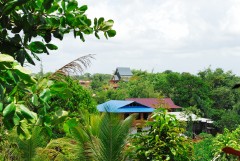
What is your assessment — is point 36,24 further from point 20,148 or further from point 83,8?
point 20,148

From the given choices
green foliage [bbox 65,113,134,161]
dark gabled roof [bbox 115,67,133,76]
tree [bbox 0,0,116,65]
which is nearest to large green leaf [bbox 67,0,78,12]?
tree [bbox 0,0,116,65]

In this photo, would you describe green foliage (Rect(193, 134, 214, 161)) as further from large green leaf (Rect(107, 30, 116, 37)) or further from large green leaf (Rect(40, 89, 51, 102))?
large green leaf (Rect(40, 89, 51, 102))

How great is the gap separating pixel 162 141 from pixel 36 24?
3.37 metres

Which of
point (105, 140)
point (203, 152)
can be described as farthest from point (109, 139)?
point (203, 152)

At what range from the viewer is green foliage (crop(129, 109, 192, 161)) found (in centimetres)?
466

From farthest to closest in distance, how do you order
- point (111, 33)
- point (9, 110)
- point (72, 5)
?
point (111, 33) < point (72, 5) < point (9, 110)

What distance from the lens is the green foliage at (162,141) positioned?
4660mm

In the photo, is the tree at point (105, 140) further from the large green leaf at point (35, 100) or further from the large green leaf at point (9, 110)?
the large green leaf at point (9, 110)

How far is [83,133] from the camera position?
512 centimetres

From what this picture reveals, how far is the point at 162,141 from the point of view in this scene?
4691mm

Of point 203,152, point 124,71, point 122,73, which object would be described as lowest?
point 203,152

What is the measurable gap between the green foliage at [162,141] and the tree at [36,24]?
312 centimetres

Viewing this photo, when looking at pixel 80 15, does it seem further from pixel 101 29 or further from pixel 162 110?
pixel 162 110

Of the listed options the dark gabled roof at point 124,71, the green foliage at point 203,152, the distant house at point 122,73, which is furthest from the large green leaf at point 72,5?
the dark gabled roof at point 124,71
